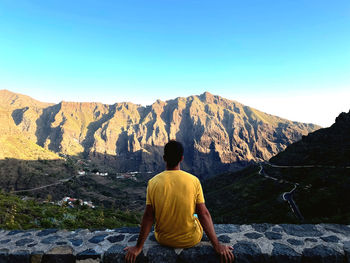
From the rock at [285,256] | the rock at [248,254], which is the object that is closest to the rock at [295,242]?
the rock at [285,256]

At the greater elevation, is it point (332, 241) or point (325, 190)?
point (332, 241)

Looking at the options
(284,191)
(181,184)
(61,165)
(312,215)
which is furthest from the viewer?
(61,165)

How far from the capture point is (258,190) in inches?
3206

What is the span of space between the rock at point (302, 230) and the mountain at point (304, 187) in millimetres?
29279

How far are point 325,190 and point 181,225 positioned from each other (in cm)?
6834

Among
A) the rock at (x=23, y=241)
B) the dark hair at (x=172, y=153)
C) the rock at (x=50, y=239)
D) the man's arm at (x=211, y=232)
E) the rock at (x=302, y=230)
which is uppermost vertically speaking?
the dark hair at (x=172, y=153)

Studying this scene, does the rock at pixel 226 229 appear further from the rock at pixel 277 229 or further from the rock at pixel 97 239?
the rock at pixel 97 239

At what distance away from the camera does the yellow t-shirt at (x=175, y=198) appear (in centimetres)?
359

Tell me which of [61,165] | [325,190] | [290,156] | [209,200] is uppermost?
[290,156]

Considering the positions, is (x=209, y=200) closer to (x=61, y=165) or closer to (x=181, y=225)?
(x=61, y=165)

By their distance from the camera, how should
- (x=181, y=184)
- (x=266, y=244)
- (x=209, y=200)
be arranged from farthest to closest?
(x=209, y=200) < (x=266, y=244) < (x=181, y=184)

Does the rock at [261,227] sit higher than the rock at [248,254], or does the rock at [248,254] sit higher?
the rock at [248,254]

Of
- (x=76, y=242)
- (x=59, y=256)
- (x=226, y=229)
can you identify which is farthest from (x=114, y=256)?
(x=226, y=229)

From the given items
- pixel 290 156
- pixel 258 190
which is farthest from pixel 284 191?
pixel 290 156
